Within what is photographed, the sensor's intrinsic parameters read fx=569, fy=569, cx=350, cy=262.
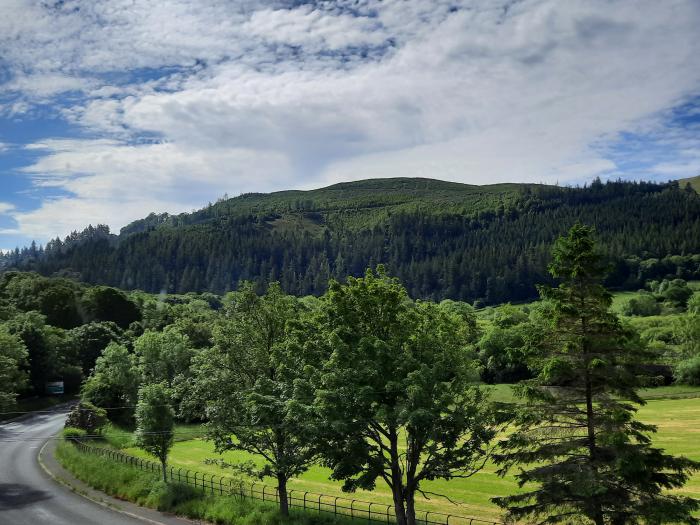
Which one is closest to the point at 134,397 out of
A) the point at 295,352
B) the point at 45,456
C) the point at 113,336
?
the point at 45,456

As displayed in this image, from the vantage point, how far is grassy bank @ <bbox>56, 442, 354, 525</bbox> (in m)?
29.4

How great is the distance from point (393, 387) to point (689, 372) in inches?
3164

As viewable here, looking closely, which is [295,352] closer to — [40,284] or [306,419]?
[306,419]

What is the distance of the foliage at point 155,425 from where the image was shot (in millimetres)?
40438

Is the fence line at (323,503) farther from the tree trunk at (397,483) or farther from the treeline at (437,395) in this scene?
the treeline at (437,395)

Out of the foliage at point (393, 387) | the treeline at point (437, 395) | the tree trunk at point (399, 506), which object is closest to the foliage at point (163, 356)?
the treeline at point (437, 395)

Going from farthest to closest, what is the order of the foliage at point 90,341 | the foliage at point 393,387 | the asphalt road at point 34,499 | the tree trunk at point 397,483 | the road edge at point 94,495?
the foliage at point 90,341
the road edge at point 94,495
the asphalt road at point 34,499
the tree trunk at point 397,483
the foliage at point 393,387

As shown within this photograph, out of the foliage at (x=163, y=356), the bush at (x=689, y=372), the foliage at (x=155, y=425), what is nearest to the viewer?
the foliage at (x=155, y=425)

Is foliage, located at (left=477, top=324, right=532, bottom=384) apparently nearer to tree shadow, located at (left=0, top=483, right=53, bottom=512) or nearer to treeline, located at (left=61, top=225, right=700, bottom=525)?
tree shadow, located at (left=0, top=483, right=53, bottom=512)

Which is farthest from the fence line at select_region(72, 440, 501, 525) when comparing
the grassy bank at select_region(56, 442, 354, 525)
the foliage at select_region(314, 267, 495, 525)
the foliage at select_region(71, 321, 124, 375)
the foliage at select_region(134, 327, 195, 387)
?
the foliage at select_region(71, 321, 124, 375)

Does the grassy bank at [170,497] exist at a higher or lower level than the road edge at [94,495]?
higher

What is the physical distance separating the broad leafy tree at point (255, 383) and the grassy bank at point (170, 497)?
162cm

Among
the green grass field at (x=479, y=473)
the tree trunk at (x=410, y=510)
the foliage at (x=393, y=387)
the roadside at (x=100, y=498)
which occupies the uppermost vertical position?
the foliage at (x=393, y=387)

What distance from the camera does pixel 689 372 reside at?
85.2m
